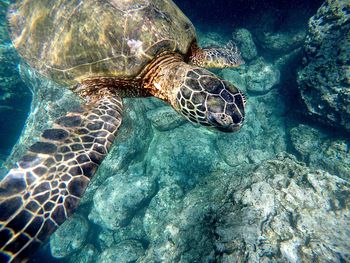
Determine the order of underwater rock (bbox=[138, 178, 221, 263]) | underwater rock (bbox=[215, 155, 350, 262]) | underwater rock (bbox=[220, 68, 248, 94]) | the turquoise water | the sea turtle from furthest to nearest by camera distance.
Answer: underwater rock (bbox=[220, 68, 248, 94]), underwater rock (bbox=[138, 178, 221, 263]), the turquoise water, underwater rock (bbox=[215, 155, 350, 262]), the sea turtle

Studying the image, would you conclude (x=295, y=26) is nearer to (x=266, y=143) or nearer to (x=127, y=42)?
(x=266, y=143)

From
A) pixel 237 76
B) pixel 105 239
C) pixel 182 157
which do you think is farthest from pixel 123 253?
pixel 237 76

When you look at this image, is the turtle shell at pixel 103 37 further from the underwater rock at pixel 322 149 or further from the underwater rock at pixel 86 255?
the underwater rock at pixel 86 255

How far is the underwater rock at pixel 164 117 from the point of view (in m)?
7.54

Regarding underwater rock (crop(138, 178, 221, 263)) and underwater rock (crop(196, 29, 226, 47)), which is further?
underwater rock (crop(196, 29, 226, 47))

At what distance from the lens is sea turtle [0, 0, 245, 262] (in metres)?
2.53

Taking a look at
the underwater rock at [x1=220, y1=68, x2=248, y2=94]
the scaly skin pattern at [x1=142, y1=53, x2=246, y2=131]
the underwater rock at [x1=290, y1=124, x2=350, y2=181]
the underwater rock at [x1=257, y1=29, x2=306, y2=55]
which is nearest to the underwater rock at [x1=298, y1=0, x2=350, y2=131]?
the underwater rock at [x1=290, y1=124, x2=350, y2=181]

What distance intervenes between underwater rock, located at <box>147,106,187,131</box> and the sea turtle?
2.67 meters

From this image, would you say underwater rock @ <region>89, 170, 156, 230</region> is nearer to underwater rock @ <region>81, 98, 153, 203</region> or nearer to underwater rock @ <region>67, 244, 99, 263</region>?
underwater rock @ <region>81, 98, 153, 203</region>

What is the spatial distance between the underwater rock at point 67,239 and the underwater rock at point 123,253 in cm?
105

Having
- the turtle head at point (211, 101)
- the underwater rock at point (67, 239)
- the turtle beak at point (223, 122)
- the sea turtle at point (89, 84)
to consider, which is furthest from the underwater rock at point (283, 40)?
the underwater rock at point (67, 239)

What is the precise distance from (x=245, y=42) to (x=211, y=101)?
691 centimetres

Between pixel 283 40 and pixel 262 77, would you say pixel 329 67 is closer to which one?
pixel 262 77

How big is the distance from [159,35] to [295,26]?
775 centimetres
